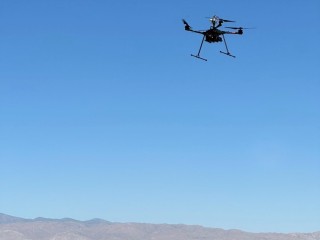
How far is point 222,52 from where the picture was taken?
8662 centimetres

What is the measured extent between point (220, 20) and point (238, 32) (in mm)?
4271

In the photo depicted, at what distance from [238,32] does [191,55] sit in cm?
933

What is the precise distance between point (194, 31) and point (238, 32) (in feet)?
24.7

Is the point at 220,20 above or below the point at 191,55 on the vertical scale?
above

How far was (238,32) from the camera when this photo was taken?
90.8 meters

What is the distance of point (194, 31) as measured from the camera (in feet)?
297

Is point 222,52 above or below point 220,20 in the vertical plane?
below

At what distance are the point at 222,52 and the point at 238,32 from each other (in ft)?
21.5

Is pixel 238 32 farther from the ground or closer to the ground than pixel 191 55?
farther from the ground

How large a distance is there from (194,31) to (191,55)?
469cm

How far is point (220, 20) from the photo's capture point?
88.6 m

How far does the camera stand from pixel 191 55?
3499 inches
